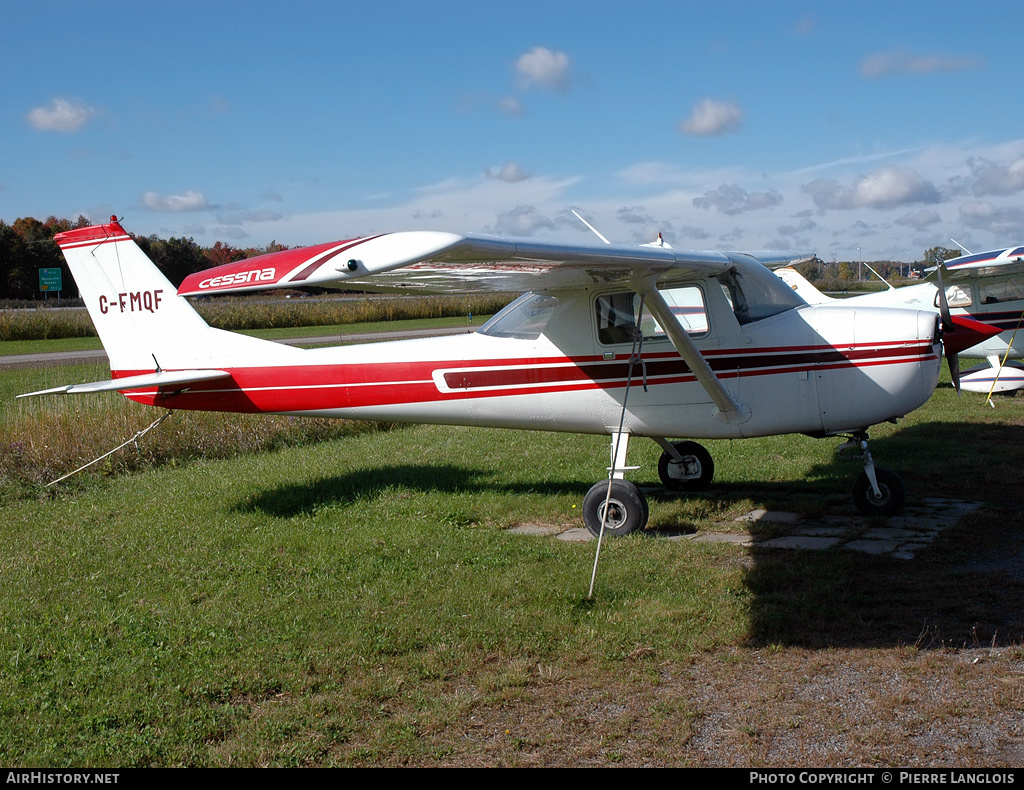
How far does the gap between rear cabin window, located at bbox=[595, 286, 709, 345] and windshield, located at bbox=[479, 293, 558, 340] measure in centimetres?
48

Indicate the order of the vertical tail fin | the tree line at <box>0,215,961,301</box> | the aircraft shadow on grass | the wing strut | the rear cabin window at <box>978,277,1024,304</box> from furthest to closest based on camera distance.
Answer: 1. the tree line at <box>0,215,961,301</box>
2. the rear cabin window at <box>978,277,1024,304</box>
3. the vertical tail fin
4. the wing strut
5. the aircraft shadow on grass

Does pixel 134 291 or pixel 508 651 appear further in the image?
pixel 134 291

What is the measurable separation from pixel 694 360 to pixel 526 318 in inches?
62.8

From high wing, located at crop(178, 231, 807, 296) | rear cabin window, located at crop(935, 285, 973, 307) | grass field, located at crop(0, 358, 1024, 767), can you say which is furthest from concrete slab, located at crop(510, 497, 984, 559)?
rear cabin window, located at crop(935, 285, 973, 307)

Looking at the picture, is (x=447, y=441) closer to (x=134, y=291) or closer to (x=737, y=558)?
(x=134, y=291)

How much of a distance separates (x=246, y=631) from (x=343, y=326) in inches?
1422

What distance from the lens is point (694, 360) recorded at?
6531mm

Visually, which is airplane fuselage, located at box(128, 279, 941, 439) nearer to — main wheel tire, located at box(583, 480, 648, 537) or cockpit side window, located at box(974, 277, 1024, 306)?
main wheel tire, located at box(583, 480, 648, 537)

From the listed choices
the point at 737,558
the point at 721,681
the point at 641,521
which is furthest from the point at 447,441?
the point at 721,681

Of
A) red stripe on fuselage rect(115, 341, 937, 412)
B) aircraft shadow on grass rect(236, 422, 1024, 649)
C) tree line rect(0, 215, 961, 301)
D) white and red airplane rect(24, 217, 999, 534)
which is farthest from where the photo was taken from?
tree line rect(0, 215, 961, 301)

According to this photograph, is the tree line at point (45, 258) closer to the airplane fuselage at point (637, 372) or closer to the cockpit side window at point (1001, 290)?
the cockpit side window at point (1001, 290)

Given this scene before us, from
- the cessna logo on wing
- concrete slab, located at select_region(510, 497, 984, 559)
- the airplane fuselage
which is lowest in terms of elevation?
concrete slab, located at select_region(510, 497, 984, 559)

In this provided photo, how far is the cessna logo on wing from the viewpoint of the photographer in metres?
3.84

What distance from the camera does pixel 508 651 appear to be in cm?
452
